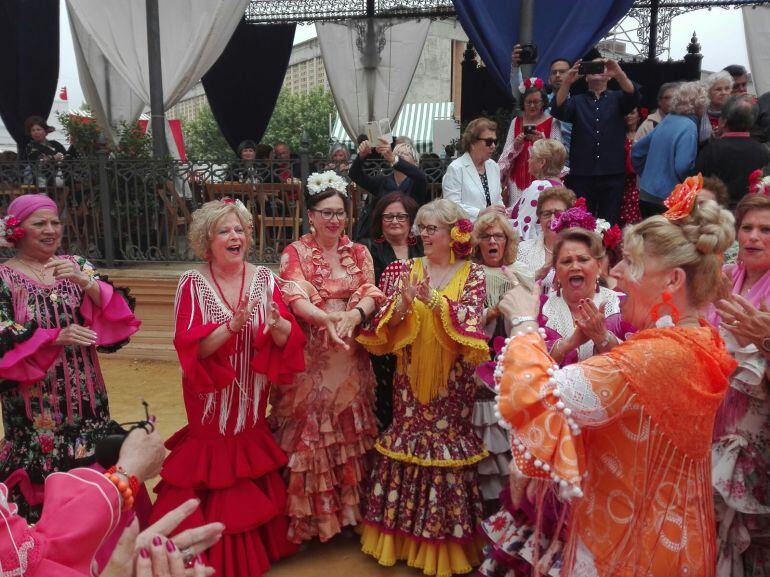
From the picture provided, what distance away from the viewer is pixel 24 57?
37.2 feet

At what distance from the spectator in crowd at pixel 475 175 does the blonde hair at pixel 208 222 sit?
83.8 inches

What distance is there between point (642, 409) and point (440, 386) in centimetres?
163

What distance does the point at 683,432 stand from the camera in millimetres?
1855

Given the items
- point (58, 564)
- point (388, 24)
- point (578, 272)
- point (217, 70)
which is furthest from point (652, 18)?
point (58, 564)

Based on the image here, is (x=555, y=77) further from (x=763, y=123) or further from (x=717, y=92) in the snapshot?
(x=763, y=123)

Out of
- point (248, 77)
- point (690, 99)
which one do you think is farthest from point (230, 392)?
point (248, 77)

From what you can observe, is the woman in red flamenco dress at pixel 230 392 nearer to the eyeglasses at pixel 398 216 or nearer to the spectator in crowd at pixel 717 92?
the eyeglasses at pixel 398 216

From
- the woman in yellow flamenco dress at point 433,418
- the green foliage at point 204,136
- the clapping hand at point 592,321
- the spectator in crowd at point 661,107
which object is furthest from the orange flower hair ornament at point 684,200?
the green foliage at point 204,136

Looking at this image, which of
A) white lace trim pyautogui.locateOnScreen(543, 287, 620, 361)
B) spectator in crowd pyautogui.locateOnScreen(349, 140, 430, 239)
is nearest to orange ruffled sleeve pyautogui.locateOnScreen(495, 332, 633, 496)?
white lace trim pyautogui.locateOnScreen(543, 287, 620, 361)

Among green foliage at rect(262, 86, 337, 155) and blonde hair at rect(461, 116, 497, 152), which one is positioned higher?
green foliage at rect(262, 86, 337, 155)

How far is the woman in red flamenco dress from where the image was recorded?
3.33m

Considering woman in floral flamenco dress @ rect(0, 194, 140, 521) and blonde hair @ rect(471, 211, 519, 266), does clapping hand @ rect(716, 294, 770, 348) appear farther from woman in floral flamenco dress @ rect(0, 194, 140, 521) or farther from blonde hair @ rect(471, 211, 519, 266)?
woman in floral flamenco dress @ rect(0, 194, 140, 521)

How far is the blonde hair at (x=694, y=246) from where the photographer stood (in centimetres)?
195

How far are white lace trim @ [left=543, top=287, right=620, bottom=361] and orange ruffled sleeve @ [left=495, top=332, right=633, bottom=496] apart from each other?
46.9 inches
